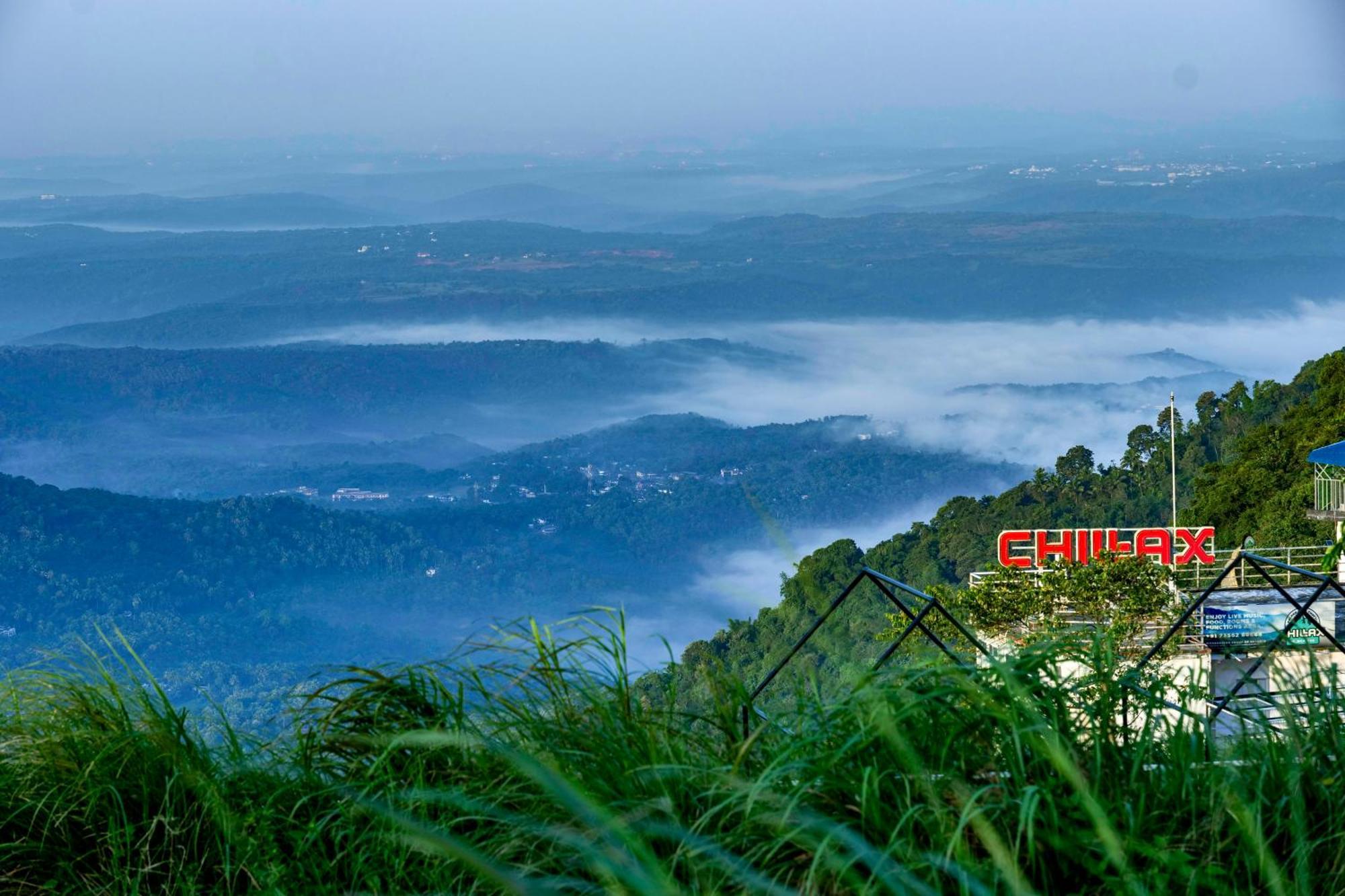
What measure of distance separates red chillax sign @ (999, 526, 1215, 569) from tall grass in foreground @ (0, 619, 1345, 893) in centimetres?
2629

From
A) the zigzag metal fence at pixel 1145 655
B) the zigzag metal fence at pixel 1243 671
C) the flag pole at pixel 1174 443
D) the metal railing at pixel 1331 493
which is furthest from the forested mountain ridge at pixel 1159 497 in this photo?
the zigzag metal fence at pixel 1145 655

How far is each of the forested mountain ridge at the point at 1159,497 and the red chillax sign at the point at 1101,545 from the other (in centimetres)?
110

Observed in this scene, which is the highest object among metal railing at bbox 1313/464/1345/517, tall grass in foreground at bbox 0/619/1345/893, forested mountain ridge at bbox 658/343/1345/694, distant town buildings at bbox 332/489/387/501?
tall grass in foreground at bbox 0/619/1345/893

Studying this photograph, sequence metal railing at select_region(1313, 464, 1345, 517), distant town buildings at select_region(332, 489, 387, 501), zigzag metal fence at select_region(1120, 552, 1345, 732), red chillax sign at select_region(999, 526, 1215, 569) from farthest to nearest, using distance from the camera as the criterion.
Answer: distant town buildings at select_region(332, 489, 387, 501)
red chillax sign at select_region(999, 526, 1215, 569)
metal railing at select_region(1313, 464, 1345, 517)
zigzag metal fence at select_region(1120, 552, 1345, 732)

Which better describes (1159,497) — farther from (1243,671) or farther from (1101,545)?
(1243,671)

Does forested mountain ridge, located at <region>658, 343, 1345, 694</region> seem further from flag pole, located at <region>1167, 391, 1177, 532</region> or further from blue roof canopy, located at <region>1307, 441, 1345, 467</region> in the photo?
blue roof canopy, located at <region>1307, 441, 1345, 467</region>

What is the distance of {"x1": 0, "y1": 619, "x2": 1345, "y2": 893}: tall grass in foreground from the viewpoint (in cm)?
174

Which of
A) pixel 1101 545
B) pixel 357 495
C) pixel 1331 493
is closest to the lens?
pixel 1331 493

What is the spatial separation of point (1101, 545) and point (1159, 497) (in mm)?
18203

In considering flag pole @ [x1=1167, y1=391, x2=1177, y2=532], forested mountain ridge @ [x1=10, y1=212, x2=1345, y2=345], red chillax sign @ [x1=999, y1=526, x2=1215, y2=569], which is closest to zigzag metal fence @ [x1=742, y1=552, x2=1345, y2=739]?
red chillax sign @ [x1=999, y1=526, x2=1215, y2=569]

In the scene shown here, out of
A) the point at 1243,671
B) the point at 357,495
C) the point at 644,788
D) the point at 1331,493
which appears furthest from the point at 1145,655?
the point at 357,495

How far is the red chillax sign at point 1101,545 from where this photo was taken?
28.1 metres

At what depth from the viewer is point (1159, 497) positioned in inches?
1800

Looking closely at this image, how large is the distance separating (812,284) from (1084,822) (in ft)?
435
